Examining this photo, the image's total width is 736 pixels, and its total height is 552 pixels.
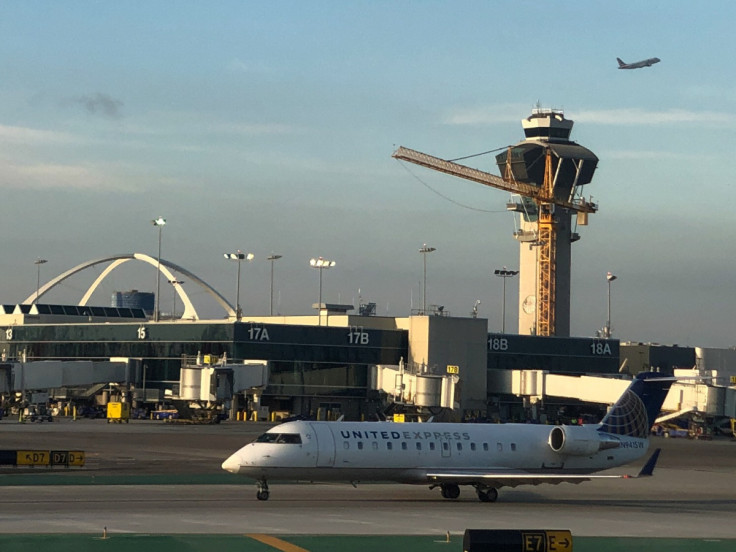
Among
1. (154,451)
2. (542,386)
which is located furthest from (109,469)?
(542,386)

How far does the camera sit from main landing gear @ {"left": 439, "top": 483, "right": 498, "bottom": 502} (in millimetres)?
53028

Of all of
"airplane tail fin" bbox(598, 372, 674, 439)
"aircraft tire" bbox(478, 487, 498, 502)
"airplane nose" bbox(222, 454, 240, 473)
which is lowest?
"aircraft tire" bbox(478, 487, 498, 502)

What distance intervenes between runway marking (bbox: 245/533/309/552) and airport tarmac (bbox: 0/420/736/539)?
1.03m

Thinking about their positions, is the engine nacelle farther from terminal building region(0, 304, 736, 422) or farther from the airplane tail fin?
terminal building region(0, 304, 736, 422)

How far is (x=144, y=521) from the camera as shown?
42469 mm

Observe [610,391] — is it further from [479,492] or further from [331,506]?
[331,506]

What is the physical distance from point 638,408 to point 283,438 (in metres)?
18.7

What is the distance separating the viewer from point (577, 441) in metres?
54.8

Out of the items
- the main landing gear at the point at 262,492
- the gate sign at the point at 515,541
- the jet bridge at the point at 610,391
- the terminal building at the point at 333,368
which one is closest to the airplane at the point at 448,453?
the main landing gear at the point at 262,492

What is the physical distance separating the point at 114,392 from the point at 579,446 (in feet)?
338

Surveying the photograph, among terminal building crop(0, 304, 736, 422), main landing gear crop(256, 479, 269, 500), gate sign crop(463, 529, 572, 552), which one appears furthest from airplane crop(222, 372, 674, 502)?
terminal building crop(0, 304, 736, 422)

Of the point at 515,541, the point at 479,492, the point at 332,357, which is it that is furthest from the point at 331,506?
the point at 332,357

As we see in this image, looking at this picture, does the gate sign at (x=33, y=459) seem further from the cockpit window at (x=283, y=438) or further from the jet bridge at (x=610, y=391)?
the jet bridge at (x=610, y=391)

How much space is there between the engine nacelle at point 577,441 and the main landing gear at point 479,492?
3.73m
